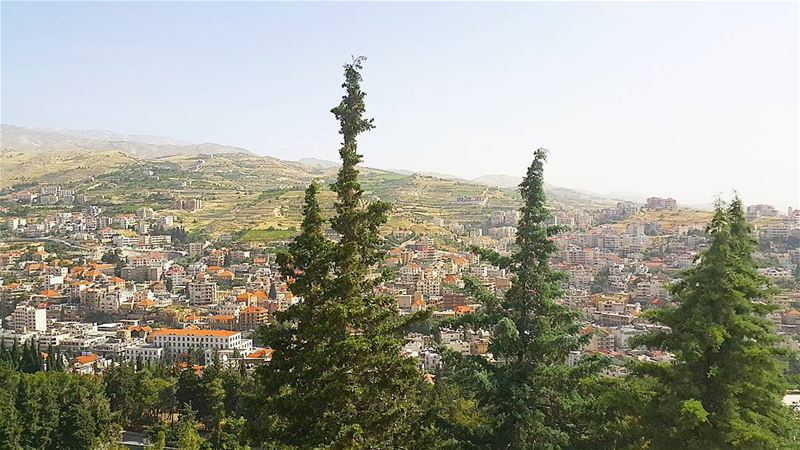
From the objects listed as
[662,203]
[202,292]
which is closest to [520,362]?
[202,292]

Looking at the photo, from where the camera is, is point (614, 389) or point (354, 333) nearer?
point (614, 389)

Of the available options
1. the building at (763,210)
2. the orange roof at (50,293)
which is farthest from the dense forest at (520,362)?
the building at (763,210)

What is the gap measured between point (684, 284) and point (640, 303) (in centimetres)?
5656

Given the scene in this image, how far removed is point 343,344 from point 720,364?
140 inches

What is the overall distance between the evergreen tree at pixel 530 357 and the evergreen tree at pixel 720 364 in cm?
89

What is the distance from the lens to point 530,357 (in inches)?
276

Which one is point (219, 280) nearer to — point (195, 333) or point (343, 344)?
point (195, 333)

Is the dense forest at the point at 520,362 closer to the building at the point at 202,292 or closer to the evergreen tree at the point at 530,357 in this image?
the evergreen tree at the point at 530,357

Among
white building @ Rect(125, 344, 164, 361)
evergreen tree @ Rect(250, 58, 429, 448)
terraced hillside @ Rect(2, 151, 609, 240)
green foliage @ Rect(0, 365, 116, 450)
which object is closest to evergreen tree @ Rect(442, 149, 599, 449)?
evergreen tree @ Rect(250, 58, 429, 448)

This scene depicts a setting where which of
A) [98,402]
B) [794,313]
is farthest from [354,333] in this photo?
[794,313]

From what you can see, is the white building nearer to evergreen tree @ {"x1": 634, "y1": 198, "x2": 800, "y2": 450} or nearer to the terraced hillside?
the terraced hillside

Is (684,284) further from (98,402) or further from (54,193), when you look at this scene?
(54,193)

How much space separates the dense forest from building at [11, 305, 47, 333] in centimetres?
5343

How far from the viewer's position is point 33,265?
7225 centimetres
